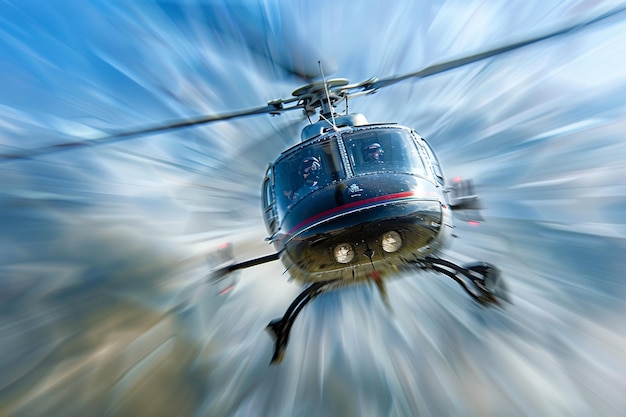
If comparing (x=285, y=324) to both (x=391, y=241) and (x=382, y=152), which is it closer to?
(x=391, y=241)

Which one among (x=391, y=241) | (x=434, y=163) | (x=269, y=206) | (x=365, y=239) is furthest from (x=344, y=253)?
(x=434, y=163)

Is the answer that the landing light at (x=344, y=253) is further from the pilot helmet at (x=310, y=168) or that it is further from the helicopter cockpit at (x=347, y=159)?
the pilot helmet at (x=310, y=168)

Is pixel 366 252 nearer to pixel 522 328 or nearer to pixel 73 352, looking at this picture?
pixel 522 328

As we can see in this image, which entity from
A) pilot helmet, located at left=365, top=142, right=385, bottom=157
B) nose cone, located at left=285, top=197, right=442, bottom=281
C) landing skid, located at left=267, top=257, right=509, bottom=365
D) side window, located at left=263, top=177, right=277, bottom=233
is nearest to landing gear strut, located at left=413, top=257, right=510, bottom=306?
landing skid, located at left=267, top=257, right=509, bottom=365

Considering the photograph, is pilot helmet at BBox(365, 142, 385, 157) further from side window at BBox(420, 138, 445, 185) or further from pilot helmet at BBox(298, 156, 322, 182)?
side window at BBox(420, 138, 445, 185)

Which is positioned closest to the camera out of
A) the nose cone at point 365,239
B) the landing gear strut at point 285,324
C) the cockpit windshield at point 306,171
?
the nose cone at point 365,239

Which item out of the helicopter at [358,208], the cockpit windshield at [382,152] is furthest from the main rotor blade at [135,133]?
the cockpit windshield at [382,152]
